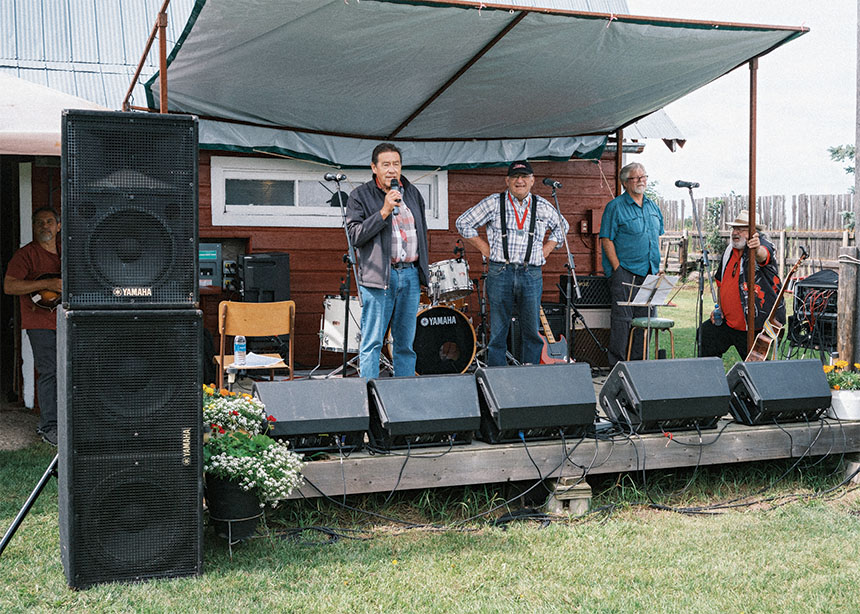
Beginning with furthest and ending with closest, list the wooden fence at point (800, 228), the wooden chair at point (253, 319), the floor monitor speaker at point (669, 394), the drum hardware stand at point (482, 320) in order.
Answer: the wooden fence at point (800, 228), the drum hardware stand at point (482, 320), the wooden chair at point (253, 319), the floor monitor speaker at point (669, 394)

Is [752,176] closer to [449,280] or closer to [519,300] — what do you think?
[519,300]

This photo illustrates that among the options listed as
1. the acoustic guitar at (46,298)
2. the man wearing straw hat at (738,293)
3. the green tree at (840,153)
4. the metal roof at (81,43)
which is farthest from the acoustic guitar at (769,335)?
the green tree at (840,153)

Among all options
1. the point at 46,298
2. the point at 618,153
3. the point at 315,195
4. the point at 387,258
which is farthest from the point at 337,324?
the point at 618,153

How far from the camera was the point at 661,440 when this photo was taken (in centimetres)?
406

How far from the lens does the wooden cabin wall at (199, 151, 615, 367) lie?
7258mm

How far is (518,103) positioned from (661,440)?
9.42 ft

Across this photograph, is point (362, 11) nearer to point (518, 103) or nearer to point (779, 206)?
point (518, 103)

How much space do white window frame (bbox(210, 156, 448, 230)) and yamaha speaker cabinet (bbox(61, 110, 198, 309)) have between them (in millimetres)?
4374

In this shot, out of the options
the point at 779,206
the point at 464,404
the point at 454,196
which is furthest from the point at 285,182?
the point at 779,206

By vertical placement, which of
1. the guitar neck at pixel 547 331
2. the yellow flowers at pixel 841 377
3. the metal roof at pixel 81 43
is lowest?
the yellow flowers at pixel 841 377

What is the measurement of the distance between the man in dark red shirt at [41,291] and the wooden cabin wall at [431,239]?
4.38 feet

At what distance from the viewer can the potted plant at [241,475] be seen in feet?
10.3

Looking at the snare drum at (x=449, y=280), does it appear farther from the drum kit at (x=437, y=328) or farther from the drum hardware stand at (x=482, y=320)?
the drum hardware stand at (x=482, y=320)

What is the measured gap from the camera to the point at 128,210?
289cm
